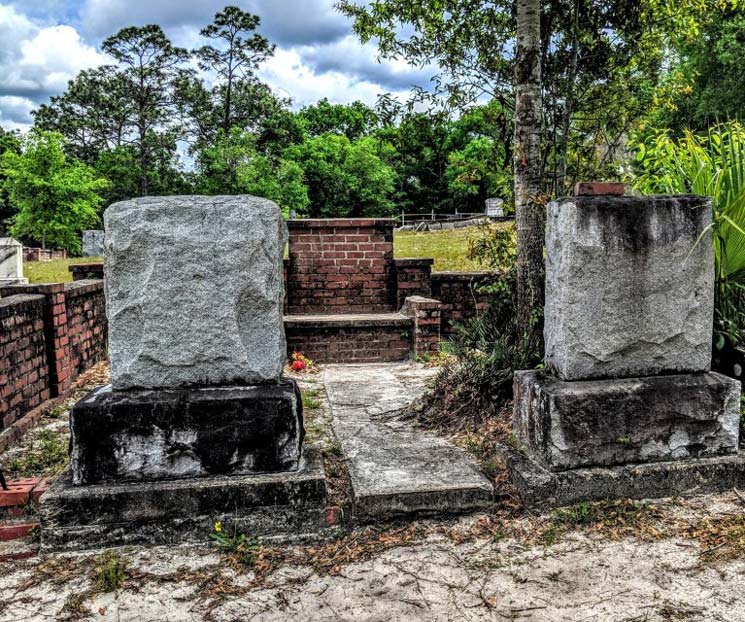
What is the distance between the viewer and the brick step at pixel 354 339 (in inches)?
287

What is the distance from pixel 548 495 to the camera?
3.01 m

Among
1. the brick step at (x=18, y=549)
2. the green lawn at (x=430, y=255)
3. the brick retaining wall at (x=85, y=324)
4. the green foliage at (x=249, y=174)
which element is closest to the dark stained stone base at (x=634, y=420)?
the brick step at (x=18, y=549)

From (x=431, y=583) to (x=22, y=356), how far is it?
3636mm

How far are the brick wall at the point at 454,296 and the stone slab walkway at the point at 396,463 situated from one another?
8.66 ft

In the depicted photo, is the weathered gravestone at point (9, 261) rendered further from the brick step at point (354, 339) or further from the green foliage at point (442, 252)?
the green foliage at point (442, 252)

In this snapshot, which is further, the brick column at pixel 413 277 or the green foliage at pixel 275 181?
the green foliage at pixel 275 181

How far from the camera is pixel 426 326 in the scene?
714cm

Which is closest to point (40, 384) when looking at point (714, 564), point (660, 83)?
point (714, 564)

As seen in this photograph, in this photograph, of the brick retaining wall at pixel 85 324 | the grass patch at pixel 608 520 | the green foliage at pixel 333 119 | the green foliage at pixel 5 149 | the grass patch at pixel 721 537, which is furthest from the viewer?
the green foliage at pixel 333 119

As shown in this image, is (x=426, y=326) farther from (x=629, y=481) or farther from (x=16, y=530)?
(x=16, y=530)

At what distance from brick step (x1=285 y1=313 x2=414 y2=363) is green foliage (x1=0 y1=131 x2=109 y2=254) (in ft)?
72.1

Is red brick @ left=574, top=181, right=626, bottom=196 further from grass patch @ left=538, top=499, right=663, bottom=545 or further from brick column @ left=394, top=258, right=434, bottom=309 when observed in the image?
brick column @ left=394, top=258, right=434, bottom=309

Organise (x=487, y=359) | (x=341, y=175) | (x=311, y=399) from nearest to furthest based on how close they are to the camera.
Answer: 1. (x=487, y=359)
2. (x=311, y=399)
3. (x=341, y=175)

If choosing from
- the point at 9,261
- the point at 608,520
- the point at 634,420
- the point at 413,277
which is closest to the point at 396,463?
the point at 608,520
